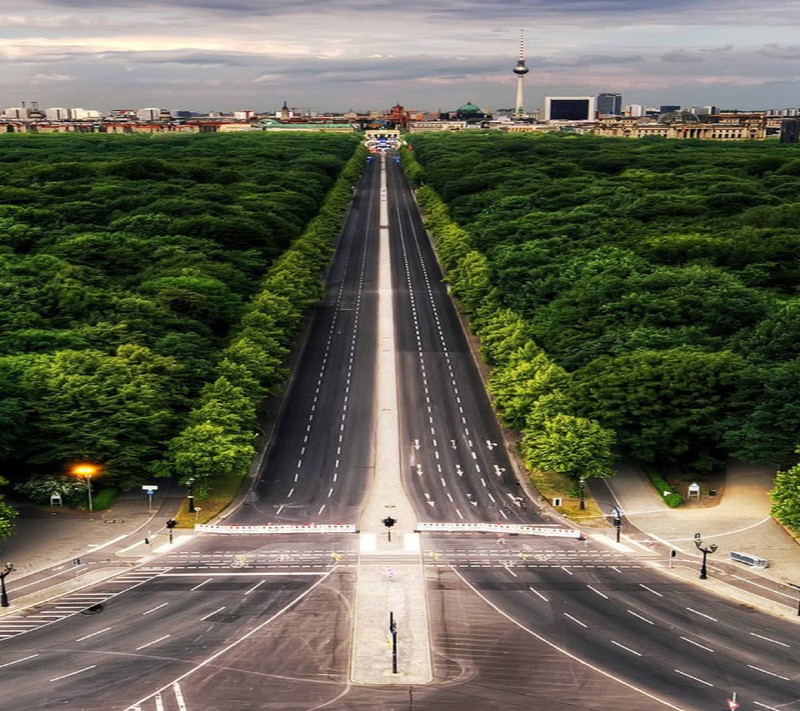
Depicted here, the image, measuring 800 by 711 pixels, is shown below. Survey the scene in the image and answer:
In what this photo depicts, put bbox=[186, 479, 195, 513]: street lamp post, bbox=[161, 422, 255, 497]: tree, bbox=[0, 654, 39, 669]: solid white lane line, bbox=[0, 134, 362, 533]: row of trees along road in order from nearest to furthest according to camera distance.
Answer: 1. bbox=[0, 654, 39, 669]: solid white lane line
2. bbox=[186, 479, 195, 513]: street lamp post
3. bbox=[161, 422, 255, 497]: tree
4. bbox=[0, 134, 362, 533]: row of trees along road

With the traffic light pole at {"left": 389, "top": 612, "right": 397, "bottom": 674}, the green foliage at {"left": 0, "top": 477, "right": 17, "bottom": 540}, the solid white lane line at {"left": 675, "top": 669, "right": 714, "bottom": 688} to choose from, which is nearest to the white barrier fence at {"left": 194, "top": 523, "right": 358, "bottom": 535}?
the green foliage at {"left": 0, "top": 477, "right": 17, "bottom": 540}

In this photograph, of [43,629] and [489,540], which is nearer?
[43,629]

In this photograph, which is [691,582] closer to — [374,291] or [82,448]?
[82,448]

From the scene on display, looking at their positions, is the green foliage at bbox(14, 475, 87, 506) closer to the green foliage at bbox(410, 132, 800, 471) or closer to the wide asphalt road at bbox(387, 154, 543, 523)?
the wide asphalt road at bbox(387, 154, 543, 523)

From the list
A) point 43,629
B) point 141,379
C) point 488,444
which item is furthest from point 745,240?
point 43,629

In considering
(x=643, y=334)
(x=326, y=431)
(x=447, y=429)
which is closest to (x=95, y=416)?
(x=326, y=431)

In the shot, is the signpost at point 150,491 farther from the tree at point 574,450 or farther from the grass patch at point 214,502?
the tree at point 574,450

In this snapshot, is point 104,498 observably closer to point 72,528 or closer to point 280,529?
point 72,528
